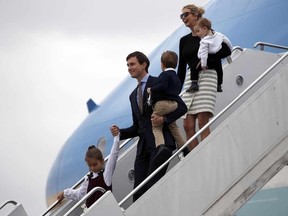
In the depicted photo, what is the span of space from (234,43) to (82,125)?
614 centimetres

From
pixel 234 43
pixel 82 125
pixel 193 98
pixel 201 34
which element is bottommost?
pixel 82 125

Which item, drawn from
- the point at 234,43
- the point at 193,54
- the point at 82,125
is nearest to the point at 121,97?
the point at 82,125

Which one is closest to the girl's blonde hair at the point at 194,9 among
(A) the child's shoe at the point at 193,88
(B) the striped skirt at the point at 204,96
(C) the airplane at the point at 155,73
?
(B) the striped skirt at the point at 204,96

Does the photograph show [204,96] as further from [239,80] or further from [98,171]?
[239,80]

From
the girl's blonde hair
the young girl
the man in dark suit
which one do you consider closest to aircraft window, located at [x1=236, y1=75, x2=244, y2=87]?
the girl's blonde hair

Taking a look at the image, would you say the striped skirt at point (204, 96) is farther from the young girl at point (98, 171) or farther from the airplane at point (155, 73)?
the airplane at point (155, 73)

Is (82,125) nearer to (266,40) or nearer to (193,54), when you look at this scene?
(266,40)

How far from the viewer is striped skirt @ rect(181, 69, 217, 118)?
677cm

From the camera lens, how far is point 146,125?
6543 millimetres

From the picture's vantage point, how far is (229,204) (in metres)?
6.04

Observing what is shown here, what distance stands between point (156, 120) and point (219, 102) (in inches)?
73.8

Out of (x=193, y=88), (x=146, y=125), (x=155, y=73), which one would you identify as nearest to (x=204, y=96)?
(x=193, y=88)

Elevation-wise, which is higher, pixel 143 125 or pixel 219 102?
pixel 143 125

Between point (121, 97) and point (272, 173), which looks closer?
point (272, 173)
